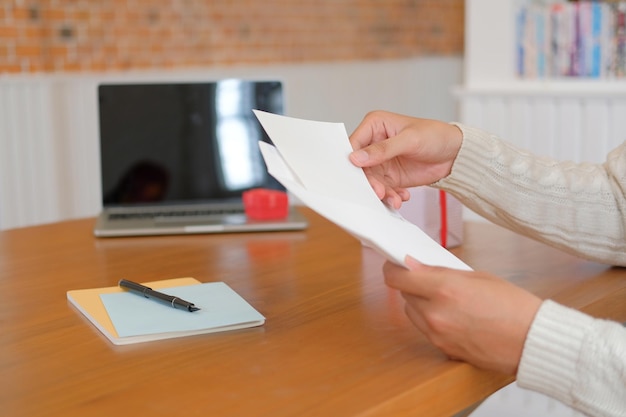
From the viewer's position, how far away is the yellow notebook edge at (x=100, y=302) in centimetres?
107

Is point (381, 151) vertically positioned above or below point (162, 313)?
above

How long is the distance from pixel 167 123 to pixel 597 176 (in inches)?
35.6

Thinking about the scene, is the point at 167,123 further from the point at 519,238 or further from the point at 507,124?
the point at 507,124

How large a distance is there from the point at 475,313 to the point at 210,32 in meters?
3.07

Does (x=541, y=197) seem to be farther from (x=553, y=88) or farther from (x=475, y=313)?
(x=553, y=88)

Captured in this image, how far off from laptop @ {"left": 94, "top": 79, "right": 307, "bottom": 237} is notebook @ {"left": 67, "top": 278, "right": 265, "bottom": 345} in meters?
0.63

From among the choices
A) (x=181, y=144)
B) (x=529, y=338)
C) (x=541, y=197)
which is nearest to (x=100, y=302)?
(x=529, y=338)

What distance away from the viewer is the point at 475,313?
3.09 feet

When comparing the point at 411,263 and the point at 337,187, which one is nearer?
the point at 411,263

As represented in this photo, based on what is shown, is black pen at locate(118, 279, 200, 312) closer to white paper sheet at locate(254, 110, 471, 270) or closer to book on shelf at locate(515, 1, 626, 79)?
white paper sheet at locate(254, 110, 471, 270)

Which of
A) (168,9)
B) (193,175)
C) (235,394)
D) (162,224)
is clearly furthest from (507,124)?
(235,394)

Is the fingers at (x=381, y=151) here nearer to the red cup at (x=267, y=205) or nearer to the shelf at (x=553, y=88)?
the red cup at (x=267, y=205)

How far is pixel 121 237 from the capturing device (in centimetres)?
164

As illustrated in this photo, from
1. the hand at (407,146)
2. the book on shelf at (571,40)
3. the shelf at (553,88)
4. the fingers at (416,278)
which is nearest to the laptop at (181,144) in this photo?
the hand at (407,146)
